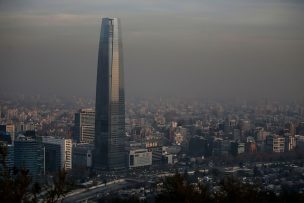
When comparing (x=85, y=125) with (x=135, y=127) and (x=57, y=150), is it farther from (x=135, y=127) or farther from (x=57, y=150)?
(x=57, y=150)

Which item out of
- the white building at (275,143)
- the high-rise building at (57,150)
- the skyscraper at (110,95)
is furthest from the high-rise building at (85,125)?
the white building at (275,143)

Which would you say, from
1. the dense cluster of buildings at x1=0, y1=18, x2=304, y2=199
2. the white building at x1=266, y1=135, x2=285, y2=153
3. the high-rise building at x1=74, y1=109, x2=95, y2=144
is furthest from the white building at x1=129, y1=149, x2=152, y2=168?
the white building at x1=266, y1=135, x2=285, y2=153

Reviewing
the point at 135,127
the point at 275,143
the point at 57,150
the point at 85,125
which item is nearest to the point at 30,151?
the point at 57,150

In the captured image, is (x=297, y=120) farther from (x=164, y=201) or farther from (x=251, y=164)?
(x=164, y=201)

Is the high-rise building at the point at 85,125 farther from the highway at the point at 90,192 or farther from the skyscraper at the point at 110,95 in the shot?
the highway at the point at 90,192

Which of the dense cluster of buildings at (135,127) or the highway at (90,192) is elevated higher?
the dense cluster of buildings at (135,127)
